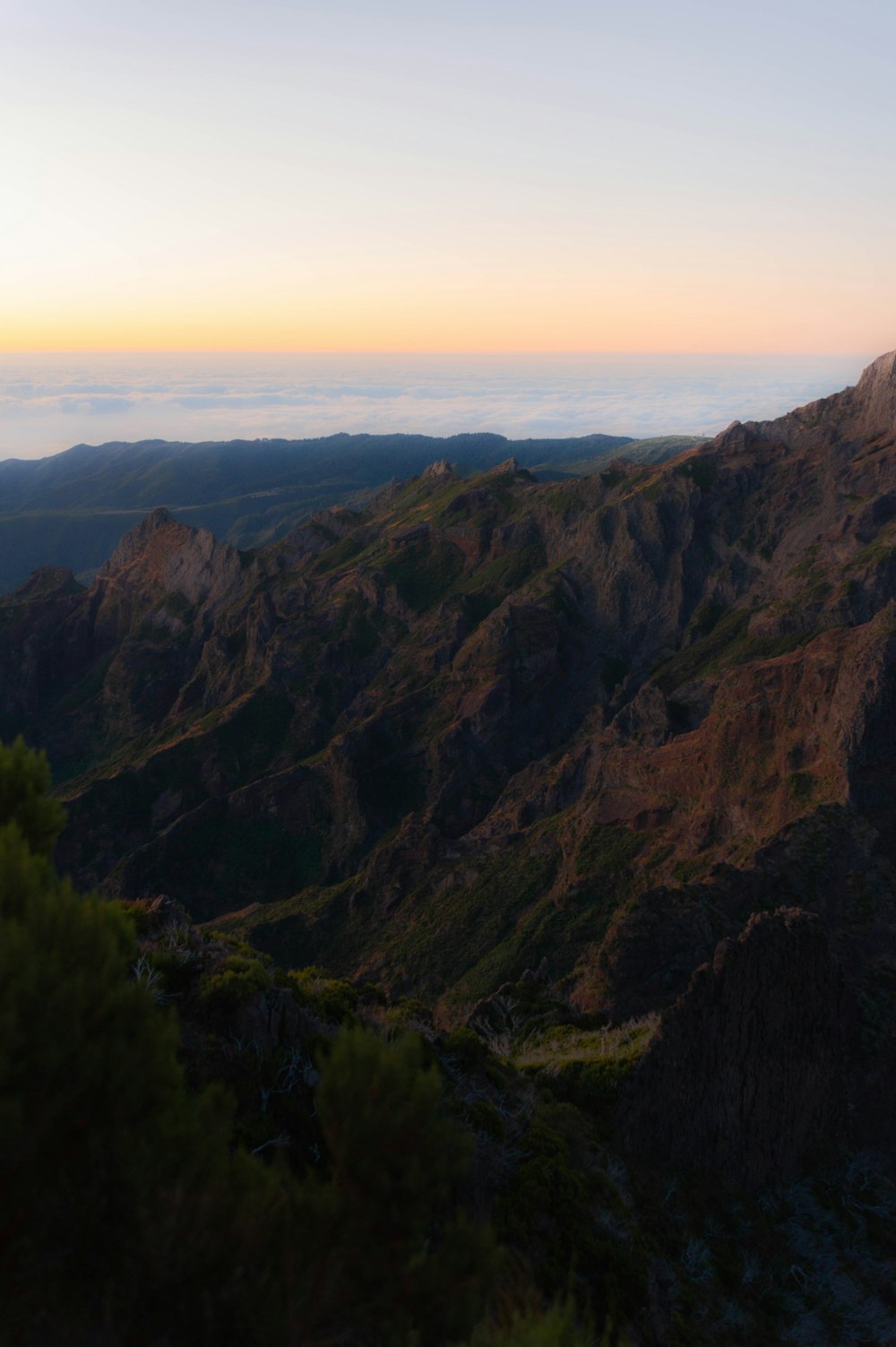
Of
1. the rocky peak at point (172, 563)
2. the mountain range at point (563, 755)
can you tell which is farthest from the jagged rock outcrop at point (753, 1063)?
the rocky peak at point (172, 563)

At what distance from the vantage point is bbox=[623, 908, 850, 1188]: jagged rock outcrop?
972 inches

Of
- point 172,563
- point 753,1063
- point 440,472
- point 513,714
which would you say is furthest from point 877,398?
point 172,563

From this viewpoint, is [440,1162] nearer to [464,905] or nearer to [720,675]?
[464,905]

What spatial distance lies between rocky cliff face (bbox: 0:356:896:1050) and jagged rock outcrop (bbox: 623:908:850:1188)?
26.5ft

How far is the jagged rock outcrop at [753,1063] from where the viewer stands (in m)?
24.7

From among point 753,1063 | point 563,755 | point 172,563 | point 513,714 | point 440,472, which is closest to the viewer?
point 753,1063

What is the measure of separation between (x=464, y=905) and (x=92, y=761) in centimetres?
6985

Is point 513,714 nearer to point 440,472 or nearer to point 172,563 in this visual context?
point 172,563

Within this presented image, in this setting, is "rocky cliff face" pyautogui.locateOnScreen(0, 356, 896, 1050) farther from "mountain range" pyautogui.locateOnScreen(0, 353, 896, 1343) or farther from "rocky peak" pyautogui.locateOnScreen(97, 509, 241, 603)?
"rocky peak" pyautogui.locateOnScreen(97, 509, 241, 603)

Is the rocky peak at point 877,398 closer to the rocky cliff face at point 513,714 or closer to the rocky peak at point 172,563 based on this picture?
the rocky cliff face at point 513,714

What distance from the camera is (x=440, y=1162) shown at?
11.5 metres

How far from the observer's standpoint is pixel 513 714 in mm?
93125

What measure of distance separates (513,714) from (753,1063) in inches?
2659

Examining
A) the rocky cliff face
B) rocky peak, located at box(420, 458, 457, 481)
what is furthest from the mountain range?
rocky peak, located at box(420, 458, 457, 481)
